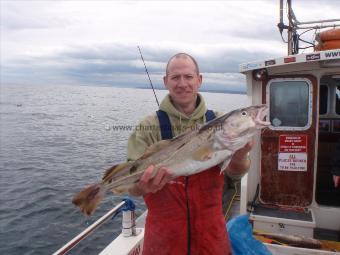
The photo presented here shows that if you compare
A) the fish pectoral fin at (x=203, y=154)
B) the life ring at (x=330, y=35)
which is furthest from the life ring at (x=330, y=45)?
the fish pectoral fin at (x=203, y=154)

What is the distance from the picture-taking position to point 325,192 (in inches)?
364

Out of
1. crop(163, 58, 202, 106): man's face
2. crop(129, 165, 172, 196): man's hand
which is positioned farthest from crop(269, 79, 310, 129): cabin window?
crop(129, 165, 172, 196): man's hand

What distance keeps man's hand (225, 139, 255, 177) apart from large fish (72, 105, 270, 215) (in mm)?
124

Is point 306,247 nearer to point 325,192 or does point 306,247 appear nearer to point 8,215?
point 325,192

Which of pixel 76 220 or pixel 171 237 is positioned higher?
pixel 171 237

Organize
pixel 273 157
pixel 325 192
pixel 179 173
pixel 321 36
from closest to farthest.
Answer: pixel 179 173 → pixel 321 36 → pixel 273 157 → pixel 325 192

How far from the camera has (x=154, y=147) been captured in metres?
3.59

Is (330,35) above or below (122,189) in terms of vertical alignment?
above

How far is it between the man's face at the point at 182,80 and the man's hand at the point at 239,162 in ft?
2.28

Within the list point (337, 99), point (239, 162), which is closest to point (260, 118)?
point (239, 162)

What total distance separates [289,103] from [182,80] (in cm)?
439

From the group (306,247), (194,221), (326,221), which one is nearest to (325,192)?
(326,221)

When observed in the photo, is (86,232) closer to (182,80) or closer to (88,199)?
(88,199)

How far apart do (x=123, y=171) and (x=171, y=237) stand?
0.77m
